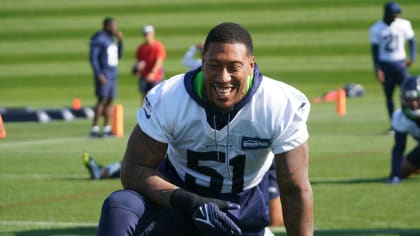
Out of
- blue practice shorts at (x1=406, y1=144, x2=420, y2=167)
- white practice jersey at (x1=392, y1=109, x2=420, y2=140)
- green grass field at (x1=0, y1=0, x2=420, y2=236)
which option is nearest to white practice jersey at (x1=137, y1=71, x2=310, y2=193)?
white practice jersey at (x1=392, y1=109, x2=420, y2=140)

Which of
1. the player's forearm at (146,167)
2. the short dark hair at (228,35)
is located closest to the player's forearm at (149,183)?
the player's forearm at (146,167)

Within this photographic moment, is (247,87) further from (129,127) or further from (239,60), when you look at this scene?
(129,127)

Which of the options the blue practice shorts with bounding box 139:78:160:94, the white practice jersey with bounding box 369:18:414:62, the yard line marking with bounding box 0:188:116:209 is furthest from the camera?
the blue practice shorts with bounding box 139:78:160:94

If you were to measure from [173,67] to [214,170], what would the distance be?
25.8 meters

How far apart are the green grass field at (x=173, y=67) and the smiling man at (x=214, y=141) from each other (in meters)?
5.78

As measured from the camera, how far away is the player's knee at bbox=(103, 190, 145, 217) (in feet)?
17.3

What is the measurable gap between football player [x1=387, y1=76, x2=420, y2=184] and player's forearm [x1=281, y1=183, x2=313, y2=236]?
521 cm

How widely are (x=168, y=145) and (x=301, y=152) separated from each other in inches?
27.7

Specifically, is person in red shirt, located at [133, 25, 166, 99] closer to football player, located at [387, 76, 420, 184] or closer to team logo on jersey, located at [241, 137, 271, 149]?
football player, located at [387, 76, 420, 184]

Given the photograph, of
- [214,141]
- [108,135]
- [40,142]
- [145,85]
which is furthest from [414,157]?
[145,85]

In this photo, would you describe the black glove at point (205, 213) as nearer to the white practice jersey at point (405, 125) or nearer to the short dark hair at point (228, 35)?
the short dark hair at point (228, 35)

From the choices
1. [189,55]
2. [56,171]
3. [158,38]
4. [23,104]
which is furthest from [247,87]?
[158,38]

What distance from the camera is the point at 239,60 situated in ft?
17.1

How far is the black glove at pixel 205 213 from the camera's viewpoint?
5.16m
